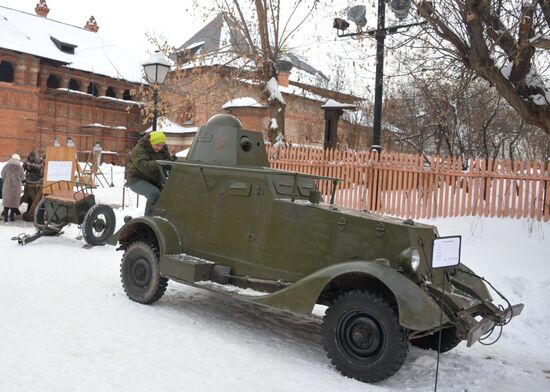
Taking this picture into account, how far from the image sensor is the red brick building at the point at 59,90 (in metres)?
40.9

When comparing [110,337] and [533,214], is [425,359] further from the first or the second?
[533,214]

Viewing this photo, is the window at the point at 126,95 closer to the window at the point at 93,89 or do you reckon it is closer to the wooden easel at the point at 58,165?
the window at the point at 93,89

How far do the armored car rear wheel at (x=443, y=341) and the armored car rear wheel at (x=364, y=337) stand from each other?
1.19 metres

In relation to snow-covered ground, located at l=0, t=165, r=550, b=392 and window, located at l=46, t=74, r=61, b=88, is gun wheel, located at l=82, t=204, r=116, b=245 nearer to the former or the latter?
snow-covered ground, located at l=0, t=165, r=550, b=392

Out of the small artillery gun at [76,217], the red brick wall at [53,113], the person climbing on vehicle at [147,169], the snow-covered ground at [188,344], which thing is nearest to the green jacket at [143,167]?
the person climbing on vehicle at [147,169]

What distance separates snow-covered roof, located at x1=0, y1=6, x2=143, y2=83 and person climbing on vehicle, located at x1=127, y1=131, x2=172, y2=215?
1444 inches

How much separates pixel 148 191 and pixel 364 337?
3.88 metres

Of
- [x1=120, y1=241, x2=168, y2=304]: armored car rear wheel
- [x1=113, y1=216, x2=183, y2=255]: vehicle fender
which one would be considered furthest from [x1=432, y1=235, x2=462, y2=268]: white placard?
[x1=120, y1=241, x2=168, y2=304]: armored car rear wheel

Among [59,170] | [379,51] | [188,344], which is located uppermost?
[379,51]

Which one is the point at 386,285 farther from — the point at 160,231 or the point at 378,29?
the point at 378,29

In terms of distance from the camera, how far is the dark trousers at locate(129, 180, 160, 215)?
7.13 metres

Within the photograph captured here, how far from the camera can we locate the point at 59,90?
43.5 meters

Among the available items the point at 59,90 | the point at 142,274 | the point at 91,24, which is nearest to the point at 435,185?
the point at 142,274

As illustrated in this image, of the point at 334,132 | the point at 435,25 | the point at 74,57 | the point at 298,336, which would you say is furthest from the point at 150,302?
the point at 74,57
